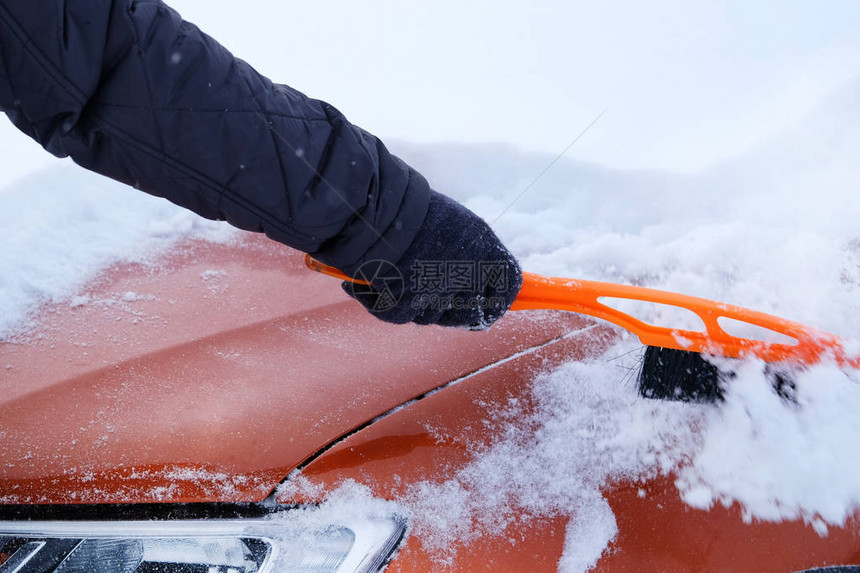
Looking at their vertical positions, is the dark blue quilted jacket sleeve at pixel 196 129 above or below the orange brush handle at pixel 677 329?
above

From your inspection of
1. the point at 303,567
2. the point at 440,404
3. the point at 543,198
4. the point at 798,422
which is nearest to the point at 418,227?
the point at 440,404

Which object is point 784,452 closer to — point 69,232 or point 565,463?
point 565,463

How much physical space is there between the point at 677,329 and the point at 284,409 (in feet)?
3.42

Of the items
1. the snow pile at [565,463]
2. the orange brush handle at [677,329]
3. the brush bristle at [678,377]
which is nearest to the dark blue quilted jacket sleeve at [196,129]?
the orange brush handle at [677,329]

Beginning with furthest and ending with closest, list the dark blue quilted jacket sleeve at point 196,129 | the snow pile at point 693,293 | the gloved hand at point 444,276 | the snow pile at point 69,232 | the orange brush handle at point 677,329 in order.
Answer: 1. the snow pile at point 69,232
2. the orange brush handle at point 677,329
3. the gloved hand at point 444,276
4. the snow pile at point 693,293
5. the dark blue quilted jacket sleeve at point 196,129

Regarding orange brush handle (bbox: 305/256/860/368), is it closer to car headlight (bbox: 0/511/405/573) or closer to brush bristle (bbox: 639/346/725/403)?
brush bristle (bbox: 639/346/725/403)

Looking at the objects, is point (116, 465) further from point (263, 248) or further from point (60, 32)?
point (263, 248)

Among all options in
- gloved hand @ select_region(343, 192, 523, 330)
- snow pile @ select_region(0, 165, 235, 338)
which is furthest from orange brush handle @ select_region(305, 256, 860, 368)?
snow pile @ select_region(0, 165, 235, 338)

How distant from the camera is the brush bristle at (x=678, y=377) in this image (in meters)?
1.35

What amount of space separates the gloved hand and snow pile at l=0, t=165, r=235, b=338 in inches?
38.1

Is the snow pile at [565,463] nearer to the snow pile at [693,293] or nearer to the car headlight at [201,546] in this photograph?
the snow pile at [693,293]

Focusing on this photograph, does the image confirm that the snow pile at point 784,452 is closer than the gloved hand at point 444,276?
Yes

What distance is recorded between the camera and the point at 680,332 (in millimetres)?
1441

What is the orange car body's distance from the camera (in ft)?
3.42
